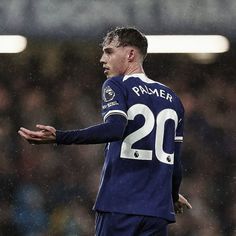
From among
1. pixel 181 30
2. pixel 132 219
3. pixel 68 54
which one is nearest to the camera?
pixel 132 219

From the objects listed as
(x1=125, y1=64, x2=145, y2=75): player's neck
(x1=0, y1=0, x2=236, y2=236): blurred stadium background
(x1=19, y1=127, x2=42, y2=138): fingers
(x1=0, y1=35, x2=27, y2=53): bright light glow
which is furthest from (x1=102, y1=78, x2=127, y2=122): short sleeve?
(x1=0, y1=35, x2=27, y2=53): bright light glow

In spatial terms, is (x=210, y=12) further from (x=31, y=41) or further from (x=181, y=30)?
(x=31, y=41)

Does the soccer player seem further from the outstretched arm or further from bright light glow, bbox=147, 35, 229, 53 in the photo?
bright light glow, bbox=147, 35, 229, 53

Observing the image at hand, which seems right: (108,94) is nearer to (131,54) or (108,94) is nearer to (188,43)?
(131,54)

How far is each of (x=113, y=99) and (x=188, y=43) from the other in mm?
3565

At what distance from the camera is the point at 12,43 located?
6.30m

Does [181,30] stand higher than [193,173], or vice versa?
[181,30]

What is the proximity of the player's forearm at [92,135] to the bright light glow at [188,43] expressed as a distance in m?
3.53

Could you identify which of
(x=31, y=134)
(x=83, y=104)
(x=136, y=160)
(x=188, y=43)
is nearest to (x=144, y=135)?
(x=136, y=160)

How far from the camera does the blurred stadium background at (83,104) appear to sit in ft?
19.9

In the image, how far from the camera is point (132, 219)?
2670mm

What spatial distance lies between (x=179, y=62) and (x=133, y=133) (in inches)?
147

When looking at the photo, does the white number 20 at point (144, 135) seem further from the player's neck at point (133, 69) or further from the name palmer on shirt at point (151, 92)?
the player's neck at point (133, 69)

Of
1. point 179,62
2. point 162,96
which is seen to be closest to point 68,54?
point 179,62
